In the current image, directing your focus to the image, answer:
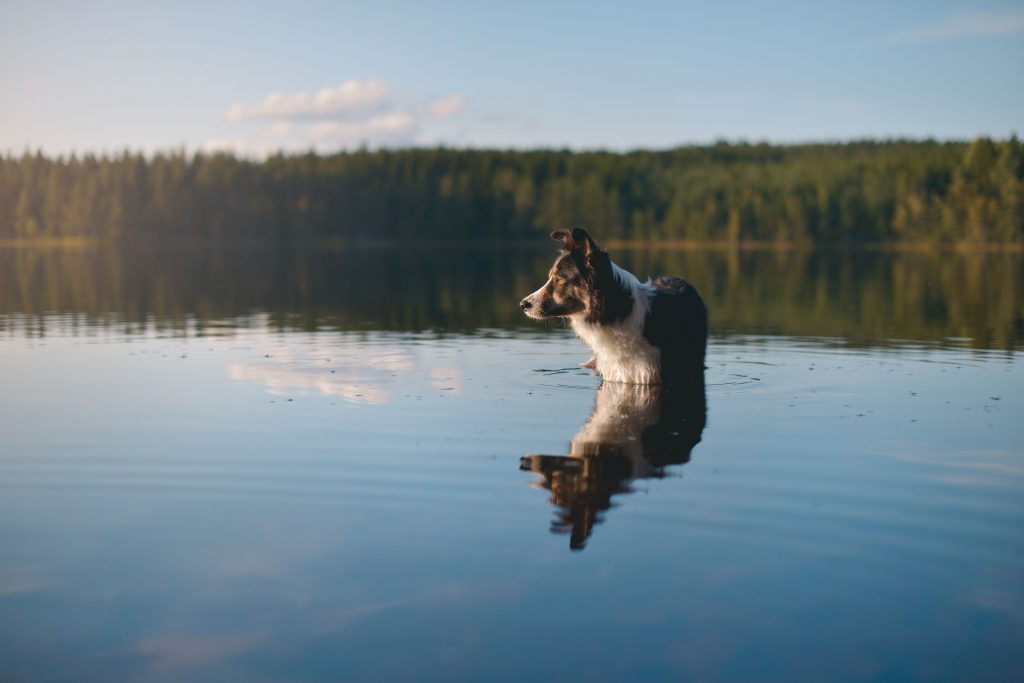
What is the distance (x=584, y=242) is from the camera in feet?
50.4

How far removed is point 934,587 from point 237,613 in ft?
14.9

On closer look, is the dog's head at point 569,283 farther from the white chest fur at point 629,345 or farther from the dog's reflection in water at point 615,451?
the dog's reflection in water at point 615,451

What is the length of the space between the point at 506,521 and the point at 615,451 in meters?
3.00

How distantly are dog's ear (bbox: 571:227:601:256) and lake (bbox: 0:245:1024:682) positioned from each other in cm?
211

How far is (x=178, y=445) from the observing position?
38.2ft

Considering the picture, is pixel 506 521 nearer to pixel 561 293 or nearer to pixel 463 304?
pixel 561 293

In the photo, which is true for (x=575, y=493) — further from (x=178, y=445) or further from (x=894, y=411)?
(x=894, y=411)

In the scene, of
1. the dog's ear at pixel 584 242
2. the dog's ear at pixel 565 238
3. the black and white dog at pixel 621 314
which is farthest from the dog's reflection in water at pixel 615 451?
the dog's ear at pixel 565 238

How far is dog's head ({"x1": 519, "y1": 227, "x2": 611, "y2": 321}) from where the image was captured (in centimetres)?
1555

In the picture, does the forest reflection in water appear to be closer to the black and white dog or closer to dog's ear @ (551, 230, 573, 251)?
the black and white dog

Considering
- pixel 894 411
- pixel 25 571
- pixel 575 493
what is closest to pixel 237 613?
pixel 25 571

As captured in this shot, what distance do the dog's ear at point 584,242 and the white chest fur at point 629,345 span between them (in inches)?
34.3

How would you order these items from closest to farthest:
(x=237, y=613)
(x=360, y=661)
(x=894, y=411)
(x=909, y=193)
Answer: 1. (x=360, y=661)
2. (x=237, y=613)
3. (x=894, y=411)
4. (x=909, y=193)

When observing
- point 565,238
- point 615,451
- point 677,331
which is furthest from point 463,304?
point 615,451
